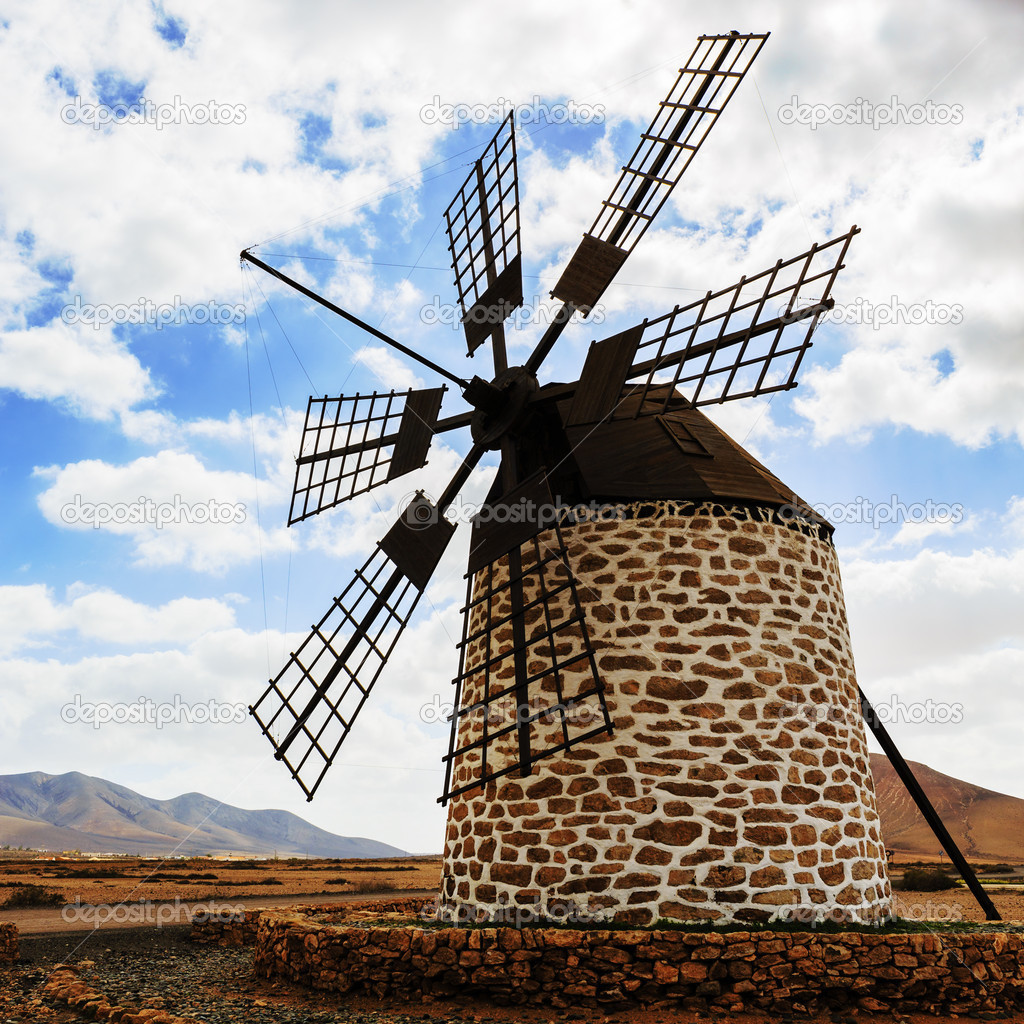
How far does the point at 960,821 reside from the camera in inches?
1642

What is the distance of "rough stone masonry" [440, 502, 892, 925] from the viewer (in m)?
7.19

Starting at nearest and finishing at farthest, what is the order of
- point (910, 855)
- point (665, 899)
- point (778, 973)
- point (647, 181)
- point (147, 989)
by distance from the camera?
point (778, 973) < point (665, 899) < point (147, 989) < point (647, 181) < point (910, 855)

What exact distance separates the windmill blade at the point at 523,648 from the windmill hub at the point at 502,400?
1.11 metres

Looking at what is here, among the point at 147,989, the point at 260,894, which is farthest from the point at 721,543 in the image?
the point at 260,894

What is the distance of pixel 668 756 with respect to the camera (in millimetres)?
7422

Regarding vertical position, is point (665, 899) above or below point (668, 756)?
below

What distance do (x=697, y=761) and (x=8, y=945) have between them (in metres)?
7.59

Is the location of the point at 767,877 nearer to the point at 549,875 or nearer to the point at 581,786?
the point at 581,786

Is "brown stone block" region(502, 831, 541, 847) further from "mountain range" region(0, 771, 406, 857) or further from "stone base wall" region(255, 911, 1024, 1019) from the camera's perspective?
"mountain range" region(0, 771, 406, 857)

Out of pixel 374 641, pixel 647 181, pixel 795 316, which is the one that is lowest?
pixel 374 641

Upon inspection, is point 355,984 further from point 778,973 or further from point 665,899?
point 778,973

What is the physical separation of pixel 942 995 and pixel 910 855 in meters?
37.8

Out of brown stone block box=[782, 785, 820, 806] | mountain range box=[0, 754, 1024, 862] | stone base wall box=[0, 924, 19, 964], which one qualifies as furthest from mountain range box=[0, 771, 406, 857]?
brown stone block box=[782, 785, 820, 806]

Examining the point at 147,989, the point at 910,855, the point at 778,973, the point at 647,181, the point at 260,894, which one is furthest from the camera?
the point at 910,855
